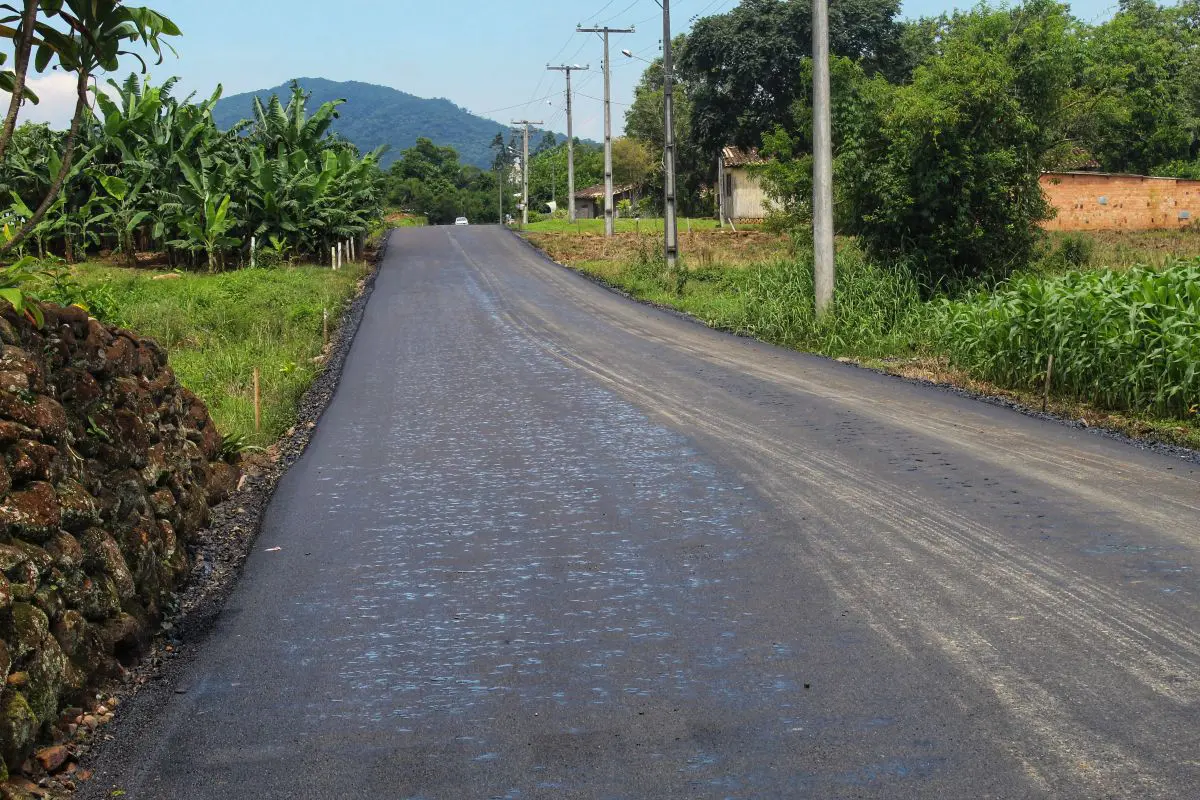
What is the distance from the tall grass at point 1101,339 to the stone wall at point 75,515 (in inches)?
401

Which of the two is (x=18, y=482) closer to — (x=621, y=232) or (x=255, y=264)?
(x=255, y=264)

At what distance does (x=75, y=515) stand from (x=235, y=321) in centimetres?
1963

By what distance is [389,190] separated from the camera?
136625 mm

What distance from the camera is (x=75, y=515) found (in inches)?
260

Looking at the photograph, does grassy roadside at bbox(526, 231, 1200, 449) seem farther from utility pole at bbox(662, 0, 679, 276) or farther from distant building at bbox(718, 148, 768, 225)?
distant building at bbox(718, 148, 768, 225)

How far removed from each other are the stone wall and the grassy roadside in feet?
31.7

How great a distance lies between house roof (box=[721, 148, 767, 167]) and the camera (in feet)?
241

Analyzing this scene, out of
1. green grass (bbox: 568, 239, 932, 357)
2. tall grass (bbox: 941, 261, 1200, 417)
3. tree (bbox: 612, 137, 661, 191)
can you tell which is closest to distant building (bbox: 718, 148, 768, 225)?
tree (bbox: 612, 137, 661, 191)

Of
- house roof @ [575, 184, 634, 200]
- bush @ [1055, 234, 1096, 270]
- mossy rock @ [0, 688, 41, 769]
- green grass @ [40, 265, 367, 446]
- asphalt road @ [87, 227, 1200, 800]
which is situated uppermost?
house roof @ [575, 184, 634, 200]

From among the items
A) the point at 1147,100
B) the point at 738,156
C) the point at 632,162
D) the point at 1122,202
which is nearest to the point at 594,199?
the point at 632,162

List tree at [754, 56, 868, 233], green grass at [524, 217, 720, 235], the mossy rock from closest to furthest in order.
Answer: the mossy rock
tree at [754, 56, 868, 233]
green grass at [524, 217, 720, 235]

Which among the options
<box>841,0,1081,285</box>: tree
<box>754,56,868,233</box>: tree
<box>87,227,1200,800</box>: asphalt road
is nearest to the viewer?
<box>87,227,1200,800</box>: asphalt road

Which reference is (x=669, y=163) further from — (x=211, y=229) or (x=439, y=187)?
(x=439, y=187)

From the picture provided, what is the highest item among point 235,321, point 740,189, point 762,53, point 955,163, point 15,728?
point 762,53
